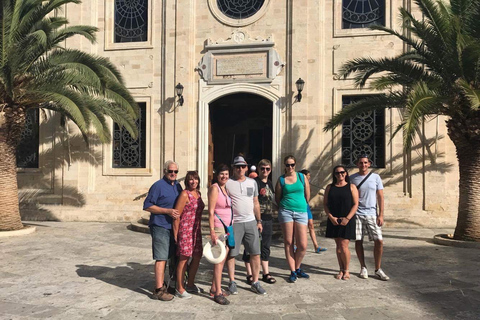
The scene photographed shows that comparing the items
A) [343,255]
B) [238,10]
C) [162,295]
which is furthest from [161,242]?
[238,10]

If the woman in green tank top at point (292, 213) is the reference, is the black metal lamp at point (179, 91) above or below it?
above

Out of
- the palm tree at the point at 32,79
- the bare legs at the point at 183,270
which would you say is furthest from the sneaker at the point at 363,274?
the palm tree at the point at 32,79

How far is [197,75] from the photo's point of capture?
13484mm

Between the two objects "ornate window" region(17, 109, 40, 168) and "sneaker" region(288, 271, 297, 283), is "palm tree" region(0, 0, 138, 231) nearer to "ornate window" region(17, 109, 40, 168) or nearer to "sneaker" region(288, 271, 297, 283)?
"ornate window" region(17, 109, 40, 168)

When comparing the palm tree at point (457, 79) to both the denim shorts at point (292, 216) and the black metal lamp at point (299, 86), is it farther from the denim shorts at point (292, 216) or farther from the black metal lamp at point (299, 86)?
the denim shorts at point (292, 216)

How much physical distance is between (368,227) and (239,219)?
6.44 ft

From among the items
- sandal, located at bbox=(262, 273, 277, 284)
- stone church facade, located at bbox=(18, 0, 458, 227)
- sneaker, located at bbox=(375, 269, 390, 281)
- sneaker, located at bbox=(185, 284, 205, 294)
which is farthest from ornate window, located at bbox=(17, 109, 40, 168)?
sneaker, located at bbox=(375, 269, 390, 281)

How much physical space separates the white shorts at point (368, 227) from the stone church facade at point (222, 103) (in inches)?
249

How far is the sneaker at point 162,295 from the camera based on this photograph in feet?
16.6

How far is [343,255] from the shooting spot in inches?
237

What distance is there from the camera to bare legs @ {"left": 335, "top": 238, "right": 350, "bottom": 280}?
5.96 m

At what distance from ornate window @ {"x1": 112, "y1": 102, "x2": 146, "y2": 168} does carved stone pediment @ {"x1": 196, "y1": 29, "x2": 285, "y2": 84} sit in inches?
99.1

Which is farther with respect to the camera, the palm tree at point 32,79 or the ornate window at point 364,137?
the ornate window at point 364,137

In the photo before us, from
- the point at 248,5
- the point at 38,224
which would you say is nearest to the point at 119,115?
the point at 38,224
